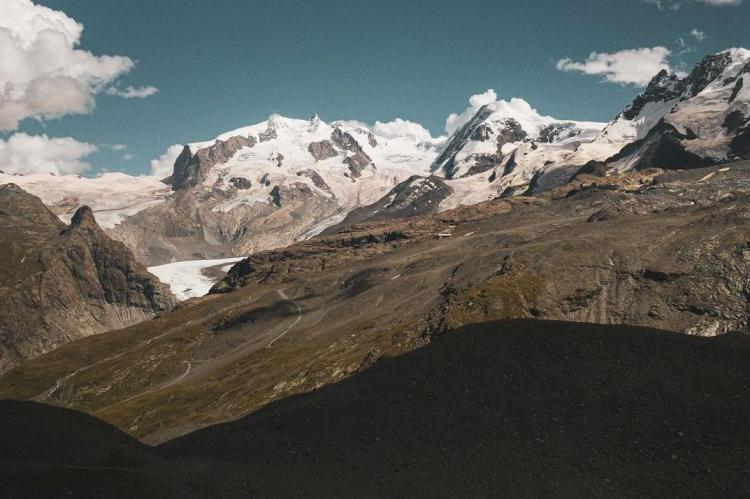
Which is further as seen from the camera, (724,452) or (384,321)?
(384,321)

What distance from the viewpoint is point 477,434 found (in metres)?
45.4

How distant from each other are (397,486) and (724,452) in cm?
2127

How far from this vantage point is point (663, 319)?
86188 mm

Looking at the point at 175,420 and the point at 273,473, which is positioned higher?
the point at 273,473

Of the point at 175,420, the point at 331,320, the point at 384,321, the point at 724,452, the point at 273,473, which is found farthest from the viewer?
the point at 331,320

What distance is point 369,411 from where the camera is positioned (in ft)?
167

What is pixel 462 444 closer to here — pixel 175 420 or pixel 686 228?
pixel 175 420

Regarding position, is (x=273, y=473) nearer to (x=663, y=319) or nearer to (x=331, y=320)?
(x=663, y=319)

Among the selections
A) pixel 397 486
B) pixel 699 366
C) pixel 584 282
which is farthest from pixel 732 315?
pixel 397 486

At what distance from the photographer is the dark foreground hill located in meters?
38.0

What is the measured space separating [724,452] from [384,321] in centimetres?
8809

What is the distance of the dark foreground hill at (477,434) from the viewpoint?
125 ft

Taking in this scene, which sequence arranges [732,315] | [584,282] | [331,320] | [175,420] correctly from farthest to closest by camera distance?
[331,320] < [175,420] < [584,282] < [732,315]

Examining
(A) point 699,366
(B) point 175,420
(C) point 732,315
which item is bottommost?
(B) point 175,420
